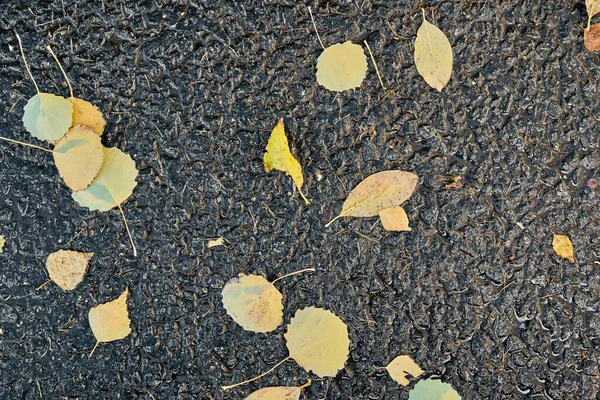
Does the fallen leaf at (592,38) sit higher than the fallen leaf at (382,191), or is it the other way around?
the fallen leaf at (592,38)

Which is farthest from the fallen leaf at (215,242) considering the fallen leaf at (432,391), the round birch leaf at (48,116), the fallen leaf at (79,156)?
the fallen leaf at (432,391)


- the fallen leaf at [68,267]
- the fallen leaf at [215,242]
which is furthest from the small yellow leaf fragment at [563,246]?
the fallen leaf at [68,267]

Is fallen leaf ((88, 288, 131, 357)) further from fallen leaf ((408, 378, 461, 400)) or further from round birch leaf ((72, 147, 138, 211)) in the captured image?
fallen leaf ((408, 378, 461, 400))

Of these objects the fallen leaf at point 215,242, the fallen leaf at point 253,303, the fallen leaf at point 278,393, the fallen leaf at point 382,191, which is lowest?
the fallen leaf at point 278,393

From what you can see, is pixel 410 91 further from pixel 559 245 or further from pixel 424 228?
pixel 559 245

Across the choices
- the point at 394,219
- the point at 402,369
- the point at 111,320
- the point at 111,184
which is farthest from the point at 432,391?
the point at 111,184

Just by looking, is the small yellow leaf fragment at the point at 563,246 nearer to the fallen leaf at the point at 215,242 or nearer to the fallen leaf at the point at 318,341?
the fallen leaf at the point at 318,341
